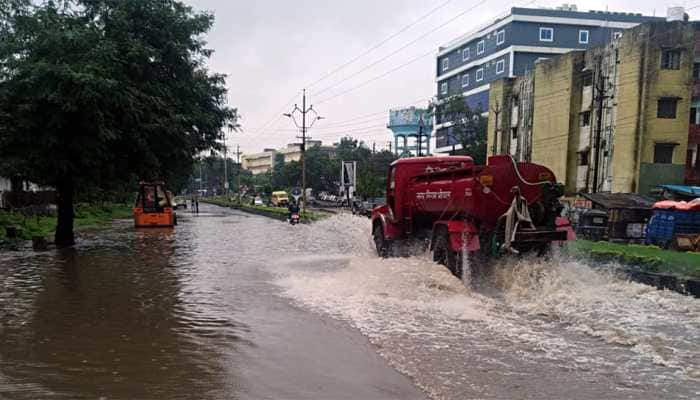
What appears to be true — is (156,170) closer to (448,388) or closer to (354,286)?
(354,286)

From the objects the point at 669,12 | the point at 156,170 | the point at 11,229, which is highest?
the point at 669,12

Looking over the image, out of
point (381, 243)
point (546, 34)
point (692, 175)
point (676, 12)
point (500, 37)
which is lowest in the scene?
point (381, 243)

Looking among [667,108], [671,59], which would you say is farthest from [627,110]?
[671,59]

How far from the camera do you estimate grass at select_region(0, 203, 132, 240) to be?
19.8m

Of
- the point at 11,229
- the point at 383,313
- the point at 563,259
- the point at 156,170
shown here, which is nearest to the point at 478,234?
the point at 563,259

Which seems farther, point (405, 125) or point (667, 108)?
point (405, 125)

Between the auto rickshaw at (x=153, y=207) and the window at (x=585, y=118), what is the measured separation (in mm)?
24313

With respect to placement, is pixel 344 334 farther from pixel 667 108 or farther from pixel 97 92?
pixel 667 108

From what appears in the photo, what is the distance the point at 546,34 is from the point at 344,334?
58.2 m

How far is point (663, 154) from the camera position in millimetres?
28484

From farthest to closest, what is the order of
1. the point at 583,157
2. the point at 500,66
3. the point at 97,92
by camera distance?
1. the point at 500,66
2. the point at 583,157
3. the point at 97,92

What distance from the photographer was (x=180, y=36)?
53.2ft

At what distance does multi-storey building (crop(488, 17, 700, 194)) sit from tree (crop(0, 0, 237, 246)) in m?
19.4

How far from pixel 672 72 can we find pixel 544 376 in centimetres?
2824
